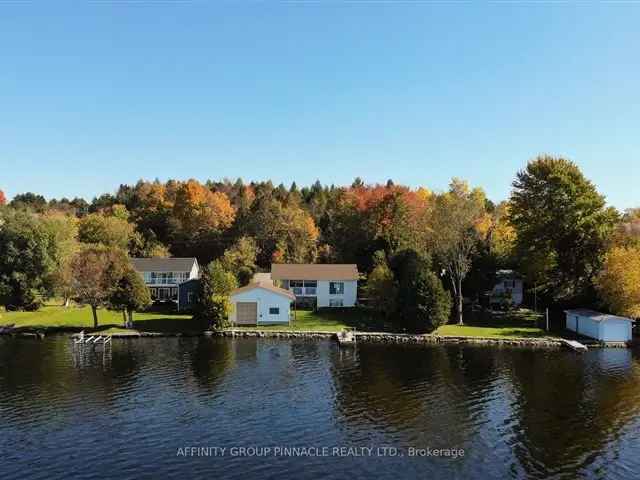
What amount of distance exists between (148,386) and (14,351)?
801 inches

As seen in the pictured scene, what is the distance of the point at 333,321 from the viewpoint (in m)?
65.6

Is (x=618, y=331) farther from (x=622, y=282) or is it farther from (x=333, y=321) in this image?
(x=333, y=321)

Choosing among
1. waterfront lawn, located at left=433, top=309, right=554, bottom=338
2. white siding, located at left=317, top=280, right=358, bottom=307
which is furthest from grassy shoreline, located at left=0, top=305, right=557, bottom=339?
white siding, located at left=317, top=280, right=358, bottom=307

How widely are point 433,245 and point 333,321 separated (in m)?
17.6

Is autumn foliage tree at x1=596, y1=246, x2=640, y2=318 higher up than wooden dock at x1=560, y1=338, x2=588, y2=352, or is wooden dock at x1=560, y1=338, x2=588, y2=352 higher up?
autumn foliage tree at x1=596, y1=246, x2=640, y2=318

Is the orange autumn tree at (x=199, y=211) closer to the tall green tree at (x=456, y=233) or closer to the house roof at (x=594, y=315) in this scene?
the tall green tree at (x=456, y=233)

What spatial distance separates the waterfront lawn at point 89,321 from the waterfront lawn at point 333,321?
8319 millimetres

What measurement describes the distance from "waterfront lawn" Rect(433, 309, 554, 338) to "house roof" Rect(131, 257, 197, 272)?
39.8 meters

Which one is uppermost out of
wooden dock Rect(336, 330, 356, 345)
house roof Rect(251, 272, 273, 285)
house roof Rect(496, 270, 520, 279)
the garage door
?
house roof Rect(496, 270, 520, 279)

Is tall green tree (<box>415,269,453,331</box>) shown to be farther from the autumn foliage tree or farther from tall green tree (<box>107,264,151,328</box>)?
tall green tree (<box>107,264,151,328</box>)

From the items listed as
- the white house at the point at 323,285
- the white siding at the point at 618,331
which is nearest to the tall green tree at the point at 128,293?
the white house at the point at 323,285

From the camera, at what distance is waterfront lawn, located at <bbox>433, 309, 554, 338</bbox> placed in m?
60.0

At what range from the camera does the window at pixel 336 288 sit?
73625 millimetres

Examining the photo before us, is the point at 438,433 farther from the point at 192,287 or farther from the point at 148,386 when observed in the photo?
the point at 192,287
